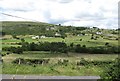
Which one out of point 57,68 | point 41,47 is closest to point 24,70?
point 57,68

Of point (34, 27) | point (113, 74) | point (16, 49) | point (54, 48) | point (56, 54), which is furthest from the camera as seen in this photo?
point (54, 48)

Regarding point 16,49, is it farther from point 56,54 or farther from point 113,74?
point 113,74

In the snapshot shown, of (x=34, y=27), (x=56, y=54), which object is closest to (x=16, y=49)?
(x=56, y=54)

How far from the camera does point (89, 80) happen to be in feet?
99.0

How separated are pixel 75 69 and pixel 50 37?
26.0 meters

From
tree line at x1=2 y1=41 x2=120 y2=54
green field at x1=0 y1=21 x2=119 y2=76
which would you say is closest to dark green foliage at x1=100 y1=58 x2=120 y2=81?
green field at x1=0 y1=21 x2=119 y2=76

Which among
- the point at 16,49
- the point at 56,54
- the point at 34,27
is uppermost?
the point at 34,27

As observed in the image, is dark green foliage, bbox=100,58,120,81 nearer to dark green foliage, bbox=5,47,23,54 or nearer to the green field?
the green field

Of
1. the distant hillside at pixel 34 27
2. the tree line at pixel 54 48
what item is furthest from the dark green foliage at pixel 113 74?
the tree line at pixel 54 48

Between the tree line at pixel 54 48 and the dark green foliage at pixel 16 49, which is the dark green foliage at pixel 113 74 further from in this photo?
the dark green foliage at pixel 16 49

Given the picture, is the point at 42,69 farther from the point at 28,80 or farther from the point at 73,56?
the point at 73,56

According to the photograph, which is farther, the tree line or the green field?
the tree line

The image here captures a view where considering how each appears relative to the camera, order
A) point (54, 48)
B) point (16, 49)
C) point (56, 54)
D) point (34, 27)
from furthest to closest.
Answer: point (54, 48) → point (16, 49) → point (56, 54) → point (34, 27)

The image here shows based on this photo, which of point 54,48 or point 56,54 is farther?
point 54,48
